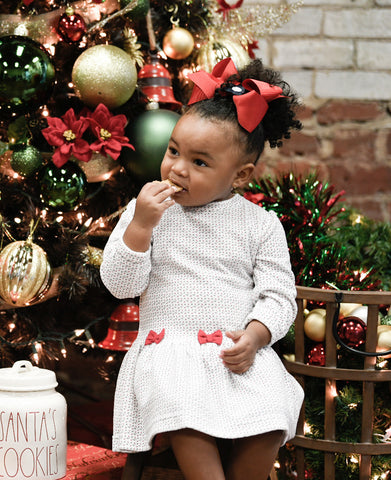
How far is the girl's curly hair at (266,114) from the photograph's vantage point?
3.65 feet

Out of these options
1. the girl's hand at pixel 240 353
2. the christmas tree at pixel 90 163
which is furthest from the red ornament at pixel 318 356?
the girl's hand at pixel 240 353

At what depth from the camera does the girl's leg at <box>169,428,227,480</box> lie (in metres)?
0.97

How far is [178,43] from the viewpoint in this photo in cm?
145

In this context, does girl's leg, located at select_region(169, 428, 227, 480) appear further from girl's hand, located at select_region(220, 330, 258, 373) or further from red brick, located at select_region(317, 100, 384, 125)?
red brick, located at select_region(317, 100, 384, 125)

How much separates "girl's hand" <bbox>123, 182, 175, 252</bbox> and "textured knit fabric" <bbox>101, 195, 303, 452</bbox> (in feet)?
0.06

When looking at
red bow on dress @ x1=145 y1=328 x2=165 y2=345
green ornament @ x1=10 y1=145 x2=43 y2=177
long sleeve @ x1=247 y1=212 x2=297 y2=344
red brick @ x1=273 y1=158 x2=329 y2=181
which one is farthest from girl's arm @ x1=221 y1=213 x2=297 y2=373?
red brick @ x1=273 y1=158 x2=329 y2=181

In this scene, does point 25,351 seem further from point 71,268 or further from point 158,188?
point 158,188

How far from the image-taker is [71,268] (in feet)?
4.37

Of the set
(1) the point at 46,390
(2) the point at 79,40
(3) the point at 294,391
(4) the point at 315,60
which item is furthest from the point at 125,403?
(4) the point at 315,60

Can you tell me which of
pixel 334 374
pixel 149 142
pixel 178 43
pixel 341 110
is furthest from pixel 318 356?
pixel 341 110

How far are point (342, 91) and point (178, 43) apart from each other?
1019mm

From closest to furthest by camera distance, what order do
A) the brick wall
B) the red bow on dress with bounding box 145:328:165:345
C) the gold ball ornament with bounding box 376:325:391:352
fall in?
the red bow on dress with bounding box 145:328:165:345 < the gold ball ornament with bounding box 376:325:391:352 < the brick wall

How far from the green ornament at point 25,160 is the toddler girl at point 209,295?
26 cm

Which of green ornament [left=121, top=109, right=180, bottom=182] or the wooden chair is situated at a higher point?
green ornament [left=121, top=109, right=180, bottom=182]
